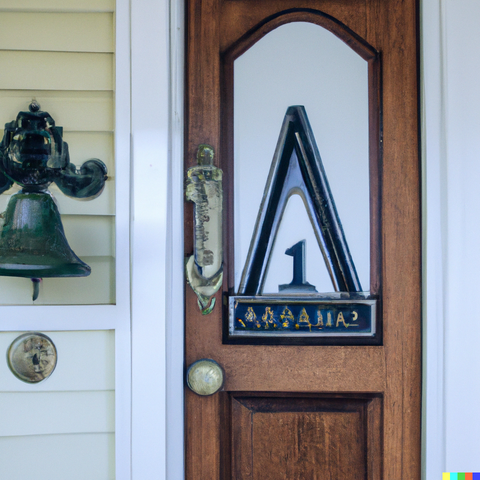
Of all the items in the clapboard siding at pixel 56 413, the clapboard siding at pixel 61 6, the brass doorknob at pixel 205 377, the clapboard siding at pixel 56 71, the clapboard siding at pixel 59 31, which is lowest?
the clapboard siding at pixel 56 413

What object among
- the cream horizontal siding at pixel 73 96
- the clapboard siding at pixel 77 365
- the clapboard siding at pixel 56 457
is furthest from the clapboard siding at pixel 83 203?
the clapboard siding at pixel 56 457

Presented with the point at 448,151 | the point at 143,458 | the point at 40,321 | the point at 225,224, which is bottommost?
the point at 143,458

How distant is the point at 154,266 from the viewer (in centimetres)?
94

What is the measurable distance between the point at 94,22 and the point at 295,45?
21.5 inches

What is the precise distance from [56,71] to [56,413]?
34.8 inches

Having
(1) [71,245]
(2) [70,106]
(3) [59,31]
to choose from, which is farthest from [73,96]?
(1) [71,245]

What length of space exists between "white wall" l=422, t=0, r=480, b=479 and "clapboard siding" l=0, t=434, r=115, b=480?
869 mm

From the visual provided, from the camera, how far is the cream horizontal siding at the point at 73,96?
967 mm

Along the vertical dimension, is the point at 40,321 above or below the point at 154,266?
below

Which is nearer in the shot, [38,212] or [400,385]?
[38,212]

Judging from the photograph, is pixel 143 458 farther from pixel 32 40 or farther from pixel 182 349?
pixel 32 40

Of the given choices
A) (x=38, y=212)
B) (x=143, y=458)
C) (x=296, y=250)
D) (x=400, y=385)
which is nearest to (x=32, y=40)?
(x=38, y=212)

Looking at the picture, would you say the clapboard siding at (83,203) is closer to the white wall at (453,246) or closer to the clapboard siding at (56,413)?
the clapboard siding at (56,413)

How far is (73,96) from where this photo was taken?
3.20 ft
